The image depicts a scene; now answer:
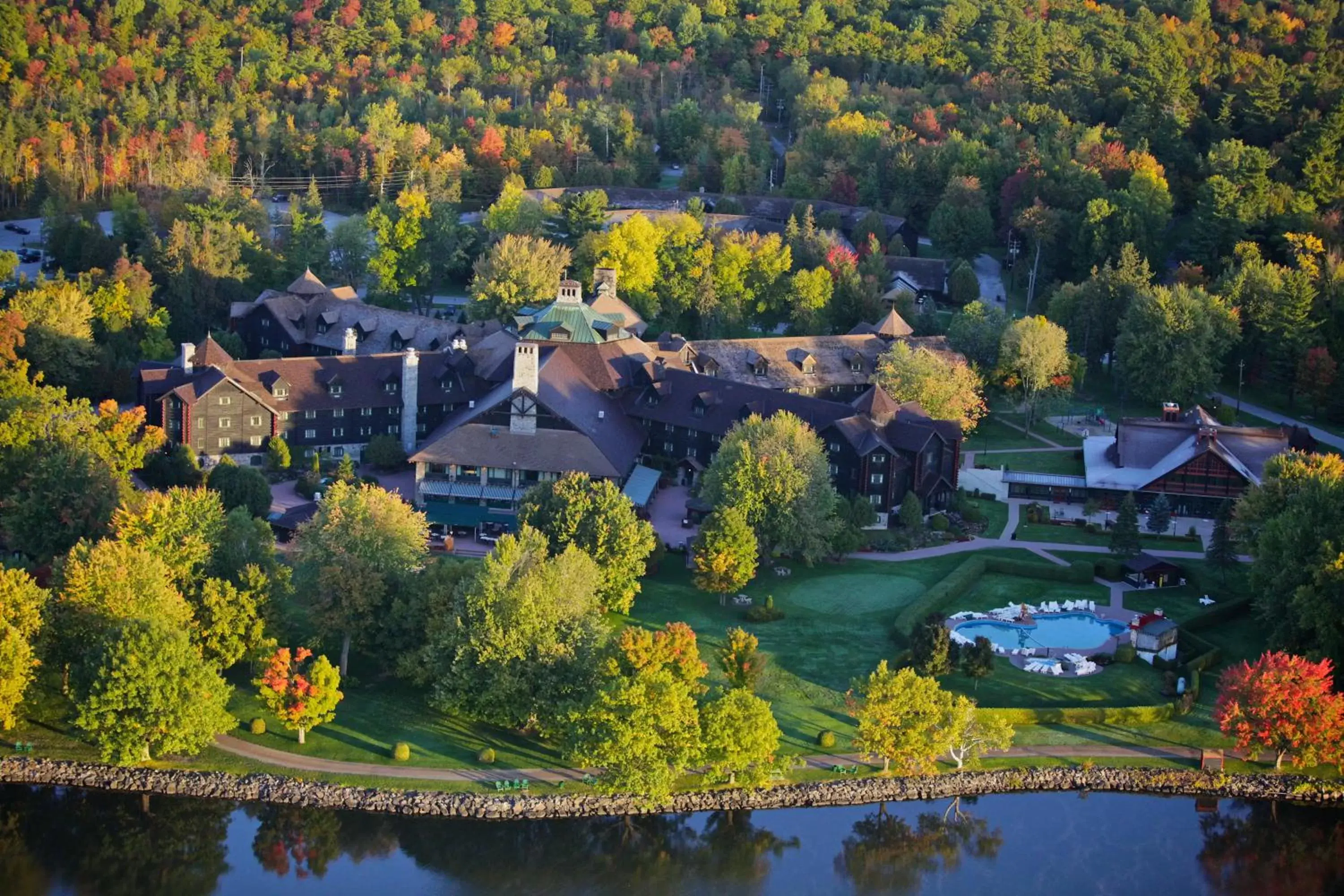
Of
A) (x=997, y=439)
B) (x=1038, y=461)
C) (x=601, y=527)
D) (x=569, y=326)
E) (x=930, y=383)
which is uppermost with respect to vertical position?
(x=569, y=326)

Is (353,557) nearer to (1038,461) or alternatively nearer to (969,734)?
(969,734)

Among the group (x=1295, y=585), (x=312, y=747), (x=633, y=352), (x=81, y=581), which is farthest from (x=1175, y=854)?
(x=633, y=352)

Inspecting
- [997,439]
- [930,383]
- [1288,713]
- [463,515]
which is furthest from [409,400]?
[1288,713]

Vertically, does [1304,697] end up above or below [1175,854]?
above

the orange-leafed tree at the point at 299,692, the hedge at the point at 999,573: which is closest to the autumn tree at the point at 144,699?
the orange-leafed tree at the point at 299,692

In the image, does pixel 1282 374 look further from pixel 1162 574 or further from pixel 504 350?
pixel 504 350

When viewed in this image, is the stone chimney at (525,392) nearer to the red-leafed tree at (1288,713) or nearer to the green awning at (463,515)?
the green awning at (463,515)

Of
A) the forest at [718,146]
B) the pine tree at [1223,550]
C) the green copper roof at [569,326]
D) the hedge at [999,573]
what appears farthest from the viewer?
the forest at [718,146]
